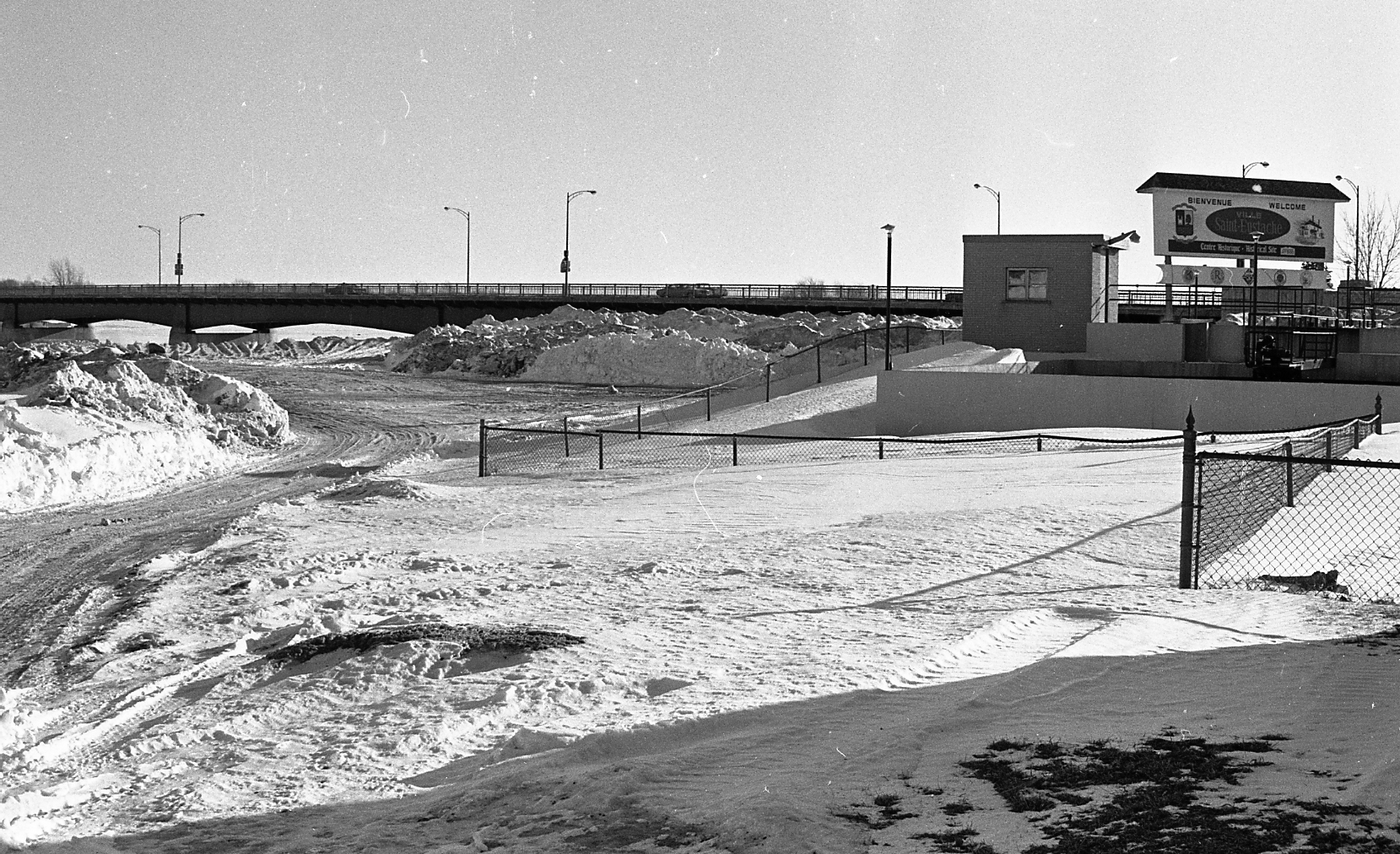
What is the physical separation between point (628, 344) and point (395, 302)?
36.2m

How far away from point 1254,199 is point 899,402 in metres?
30.2

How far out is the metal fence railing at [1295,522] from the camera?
11586 mm

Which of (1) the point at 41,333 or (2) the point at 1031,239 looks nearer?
(2) the point at 1031,239

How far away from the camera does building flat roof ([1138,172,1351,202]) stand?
53.0 metres

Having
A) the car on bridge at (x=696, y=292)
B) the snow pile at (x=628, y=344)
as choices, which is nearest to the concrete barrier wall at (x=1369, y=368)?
the snow pile at (x=628, y=344)

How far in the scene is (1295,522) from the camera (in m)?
14.9

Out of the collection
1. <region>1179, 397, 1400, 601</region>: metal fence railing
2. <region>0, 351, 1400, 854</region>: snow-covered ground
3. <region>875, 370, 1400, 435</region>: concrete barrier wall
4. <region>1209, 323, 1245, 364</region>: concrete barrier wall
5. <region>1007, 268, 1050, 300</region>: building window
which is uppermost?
<region>1007, 268, 1050, 300</region>: building window

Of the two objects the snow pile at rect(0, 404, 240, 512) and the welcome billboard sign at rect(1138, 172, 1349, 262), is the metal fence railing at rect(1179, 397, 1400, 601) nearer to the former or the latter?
the snow pile at rect(0, 404, 240, 512)

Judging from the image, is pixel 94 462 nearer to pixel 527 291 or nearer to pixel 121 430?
pixel 121 430

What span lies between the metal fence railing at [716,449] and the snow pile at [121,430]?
19.9ft

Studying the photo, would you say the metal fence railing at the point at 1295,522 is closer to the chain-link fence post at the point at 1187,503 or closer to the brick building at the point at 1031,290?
the chain-link fence post at the point at 1187,503

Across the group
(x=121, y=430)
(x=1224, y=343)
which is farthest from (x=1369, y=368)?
(x=121, y=430)

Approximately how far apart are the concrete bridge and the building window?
106ft

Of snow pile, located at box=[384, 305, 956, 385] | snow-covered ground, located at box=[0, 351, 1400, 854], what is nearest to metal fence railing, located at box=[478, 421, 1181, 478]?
snow-covered ground, located at box=[0, 351, 1400, 854]
